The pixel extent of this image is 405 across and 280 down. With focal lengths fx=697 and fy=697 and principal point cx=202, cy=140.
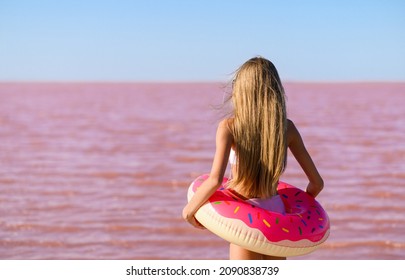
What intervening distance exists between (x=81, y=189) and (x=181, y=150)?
3.64 m

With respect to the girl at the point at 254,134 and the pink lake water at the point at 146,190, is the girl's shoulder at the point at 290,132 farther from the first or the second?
the pink lake water at the point at 146,190

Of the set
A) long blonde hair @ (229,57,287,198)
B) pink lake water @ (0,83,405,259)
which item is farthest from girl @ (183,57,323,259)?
pink lake water @ (0,83,405,259)

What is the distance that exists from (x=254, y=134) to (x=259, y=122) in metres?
0.06

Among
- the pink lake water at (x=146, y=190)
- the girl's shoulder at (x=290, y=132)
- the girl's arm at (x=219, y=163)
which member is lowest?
the pink lake water at (x=146, y=190)

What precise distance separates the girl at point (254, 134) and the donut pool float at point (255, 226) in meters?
0.08

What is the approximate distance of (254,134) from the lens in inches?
117

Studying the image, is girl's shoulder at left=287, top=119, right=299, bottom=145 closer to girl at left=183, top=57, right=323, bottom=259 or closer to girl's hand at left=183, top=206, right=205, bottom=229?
girl at left=183, top=57, right=323, bottom=259

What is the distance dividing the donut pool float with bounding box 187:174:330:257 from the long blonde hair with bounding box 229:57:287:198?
0.48ft

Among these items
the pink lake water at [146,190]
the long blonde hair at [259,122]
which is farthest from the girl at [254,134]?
the pink lake water at [146,190]

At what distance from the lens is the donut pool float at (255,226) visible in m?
3.07

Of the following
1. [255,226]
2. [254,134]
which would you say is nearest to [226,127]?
[254,134]
